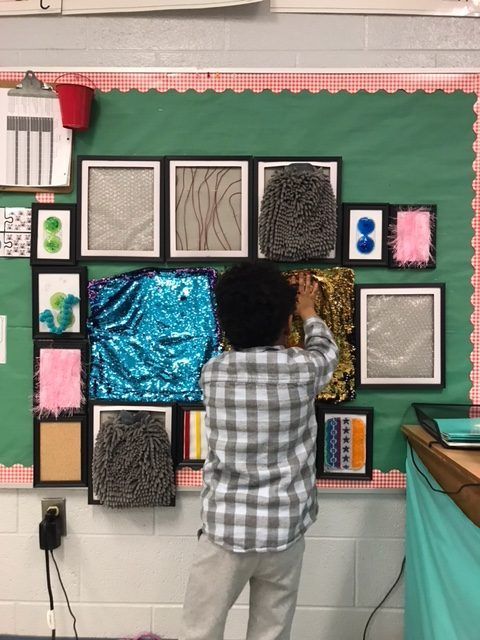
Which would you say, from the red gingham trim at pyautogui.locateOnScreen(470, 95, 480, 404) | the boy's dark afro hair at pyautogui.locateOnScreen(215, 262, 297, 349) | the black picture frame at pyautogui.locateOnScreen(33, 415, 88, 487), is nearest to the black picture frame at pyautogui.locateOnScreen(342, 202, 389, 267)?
the red gingham trim at pyautogui.locateOnScreen(470, 95, 480, 404)

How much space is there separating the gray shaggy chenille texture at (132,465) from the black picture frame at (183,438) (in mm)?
40

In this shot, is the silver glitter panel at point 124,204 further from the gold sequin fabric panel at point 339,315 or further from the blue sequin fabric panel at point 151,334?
the gold sequin fabric panel at point 339,315

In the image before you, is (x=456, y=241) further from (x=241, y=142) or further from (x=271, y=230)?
(x=241, y=142)

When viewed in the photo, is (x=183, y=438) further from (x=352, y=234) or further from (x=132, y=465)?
(x=352, y=234)

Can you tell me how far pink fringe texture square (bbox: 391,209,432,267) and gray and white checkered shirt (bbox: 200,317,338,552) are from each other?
20.3 inches

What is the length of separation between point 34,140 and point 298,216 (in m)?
0.75

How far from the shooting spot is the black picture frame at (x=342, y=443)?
52.1 inches

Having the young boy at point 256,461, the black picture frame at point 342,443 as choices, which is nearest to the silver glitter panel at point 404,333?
the black picture frame at point 342,443

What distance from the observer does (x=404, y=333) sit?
133cm

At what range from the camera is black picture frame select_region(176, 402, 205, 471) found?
4.37 ft

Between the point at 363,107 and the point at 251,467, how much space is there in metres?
0.98

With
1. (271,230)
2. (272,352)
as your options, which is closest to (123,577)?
(272,352)

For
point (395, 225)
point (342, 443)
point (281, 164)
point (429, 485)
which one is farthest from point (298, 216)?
point (429, 485)

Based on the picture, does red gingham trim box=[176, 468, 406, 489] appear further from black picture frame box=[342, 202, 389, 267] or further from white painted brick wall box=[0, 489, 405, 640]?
black picture frame box=[342, 202, 389, 267]
